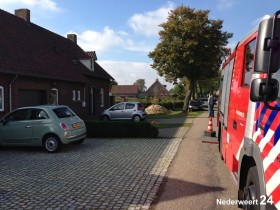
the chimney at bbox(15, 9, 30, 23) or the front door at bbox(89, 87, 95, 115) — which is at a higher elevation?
the chimney at bbox(15, 9, 30, 23)

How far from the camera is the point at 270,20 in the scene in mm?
2963

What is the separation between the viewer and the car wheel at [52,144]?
11.4m

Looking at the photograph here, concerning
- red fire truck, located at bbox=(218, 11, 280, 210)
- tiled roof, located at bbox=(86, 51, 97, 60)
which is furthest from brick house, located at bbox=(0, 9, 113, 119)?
red fire truck, located at bbox=(218, 11, 280, 210)

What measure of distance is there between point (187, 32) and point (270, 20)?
36.8m

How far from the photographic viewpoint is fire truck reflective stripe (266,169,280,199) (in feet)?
9.57

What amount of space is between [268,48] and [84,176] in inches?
238

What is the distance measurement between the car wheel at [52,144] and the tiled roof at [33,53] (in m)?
5.07

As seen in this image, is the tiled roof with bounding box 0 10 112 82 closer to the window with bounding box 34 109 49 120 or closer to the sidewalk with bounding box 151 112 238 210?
the window with bounding box 34 109 49 120

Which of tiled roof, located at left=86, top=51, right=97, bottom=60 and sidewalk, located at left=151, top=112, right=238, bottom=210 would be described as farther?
tiled roof, located at left=86, top=51, right=97, bottom=60

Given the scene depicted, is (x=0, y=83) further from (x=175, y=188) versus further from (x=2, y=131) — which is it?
(x=175, y=188)

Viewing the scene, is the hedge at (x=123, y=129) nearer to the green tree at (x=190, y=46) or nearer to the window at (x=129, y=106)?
the window at (x=129, y=106)

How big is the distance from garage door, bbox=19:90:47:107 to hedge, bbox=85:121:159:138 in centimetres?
452

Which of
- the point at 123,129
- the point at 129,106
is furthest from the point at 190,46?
the point at 123,129

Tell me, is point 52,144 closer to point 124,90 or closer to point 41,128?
point 41,128
